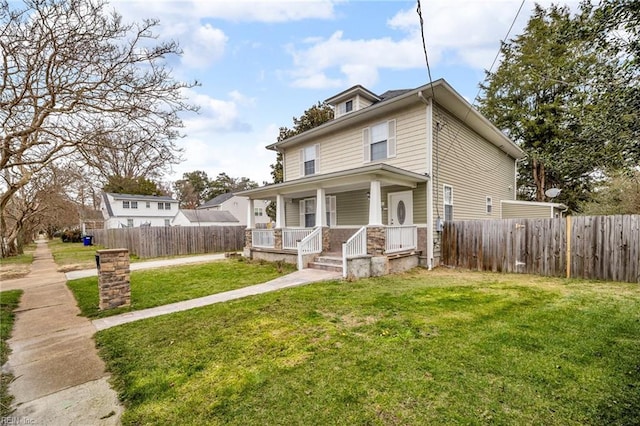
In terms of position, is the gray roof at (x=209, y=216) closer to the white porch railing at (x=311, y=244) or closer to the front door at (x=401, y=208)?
the white porch railing at (x=311, y=244)

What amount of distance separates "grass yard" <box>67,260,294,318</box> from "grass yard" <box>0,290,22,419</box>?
1032mm

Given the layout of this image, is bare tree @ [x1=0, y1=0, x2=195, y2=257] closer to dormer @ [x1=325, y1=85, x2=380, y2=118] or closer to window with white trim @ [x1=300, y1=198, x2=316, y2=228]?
window with white trim @ [x1=300, y1=198, x2=316, y2=228]

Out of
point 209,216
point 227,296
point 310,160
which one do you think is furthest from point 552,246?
point 209,216

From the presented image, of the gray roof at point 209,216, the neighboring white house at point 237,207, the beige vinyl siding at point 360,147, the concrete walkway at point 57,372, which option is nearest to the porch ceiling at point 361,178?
the beige vinyl siding at point 360,147

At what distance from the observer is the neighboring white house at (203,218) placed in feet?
108

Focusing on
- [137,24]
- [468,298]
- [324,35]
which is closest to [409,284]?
[468,298]

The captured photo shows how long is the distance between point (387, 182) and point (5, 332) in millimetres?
8918

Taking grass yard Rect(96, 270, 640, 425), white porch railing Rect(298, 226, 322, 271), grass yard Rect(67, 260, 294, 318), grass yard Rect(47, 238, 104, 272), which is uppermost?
white porch railing Rect(298, 226, 322, 271)

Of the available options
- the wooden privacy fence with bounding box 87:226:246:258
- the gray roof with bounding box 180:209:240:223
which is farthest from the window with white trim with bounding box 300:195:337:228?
the gray roof with bounding box 180:209:240:223

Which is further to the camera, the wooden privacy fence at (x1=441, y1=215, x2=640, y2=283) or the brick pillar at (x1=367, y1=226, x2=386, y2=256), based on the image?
the brick pillar at (x1=367, y1=226, x2=386, y2=256)

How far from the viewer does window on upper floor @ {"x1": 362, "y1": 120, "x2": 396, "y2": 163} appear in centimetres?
1054

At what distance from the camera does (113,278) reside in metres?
5.79

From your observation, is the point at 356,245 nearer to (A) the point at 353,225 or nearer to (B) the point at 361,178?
Answer: (B) the point at 361,178

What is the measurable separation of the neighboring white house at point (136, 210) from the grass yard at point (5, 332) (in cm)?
2849
